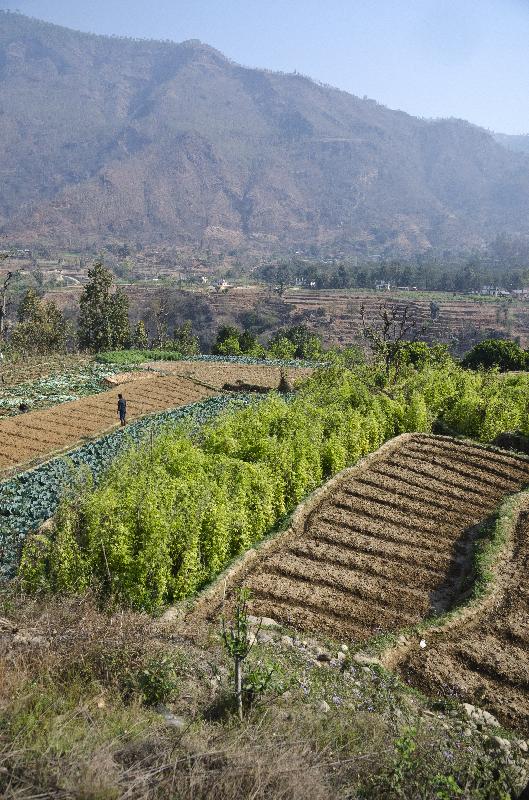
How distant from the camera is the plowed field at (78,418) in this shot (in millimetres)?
20109

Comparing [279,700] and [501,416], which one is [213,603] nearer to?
[279,700]

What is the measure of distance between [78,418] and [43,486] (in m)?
9.08

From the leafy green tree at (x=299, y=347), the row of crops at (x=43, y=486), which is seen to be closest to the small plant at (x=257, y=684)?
the row of crops at (x=43, y=486)

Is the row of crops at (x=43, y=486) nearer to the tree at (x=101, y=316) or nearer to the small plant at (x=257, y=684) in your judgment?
the small plant at (x=257, y=684)

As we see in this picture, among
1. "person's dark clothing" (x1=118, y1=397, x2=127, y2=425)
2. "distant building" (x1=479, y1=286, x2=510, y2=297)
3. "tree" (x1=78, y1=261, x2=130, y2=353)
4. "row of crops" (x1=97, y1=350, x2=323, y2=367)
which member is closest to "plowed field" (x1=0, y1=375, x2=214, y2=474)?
"person's dark clothing" (x1=118, y1=397, x2=127, y2=425)

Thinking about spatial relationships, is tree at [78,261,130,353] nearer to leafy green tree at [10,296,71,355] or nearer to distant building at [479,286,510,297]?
leafy green tree at [10,296,71,355]

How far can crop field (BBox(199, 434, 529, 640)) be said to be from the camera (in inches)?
393

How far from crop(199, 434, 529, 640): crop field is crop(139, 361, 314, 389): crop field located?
17.0 metres

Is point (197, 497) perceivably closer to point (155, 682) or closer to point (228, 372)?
point (155, 682)

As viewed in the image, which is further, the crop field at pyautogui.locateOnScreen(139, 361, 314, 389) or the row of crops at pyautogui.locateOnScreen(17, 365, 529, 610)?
the crop field at pyautogui.locateOnScreen(139, 361, 314, 389)

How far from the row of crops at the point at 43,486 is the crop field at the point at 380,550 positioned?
4.00 metres

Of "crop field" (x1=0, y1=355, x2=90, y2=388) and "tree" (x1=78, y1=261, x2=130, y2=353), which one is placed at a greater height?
"tree" (x1=78, y1=261, x2=130, y2=353)

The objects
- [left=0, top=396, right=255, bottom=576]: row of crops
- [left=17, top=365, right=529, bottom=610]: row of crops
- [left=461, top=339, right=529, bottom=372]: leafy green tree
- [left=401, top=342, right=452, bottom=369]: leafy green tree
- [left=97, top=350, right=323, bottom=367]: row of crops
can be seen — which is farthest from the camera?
[left=461, top=339, right=529, bottom=372]: leafy green tree

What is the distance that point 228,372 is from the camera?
37.6 metres
